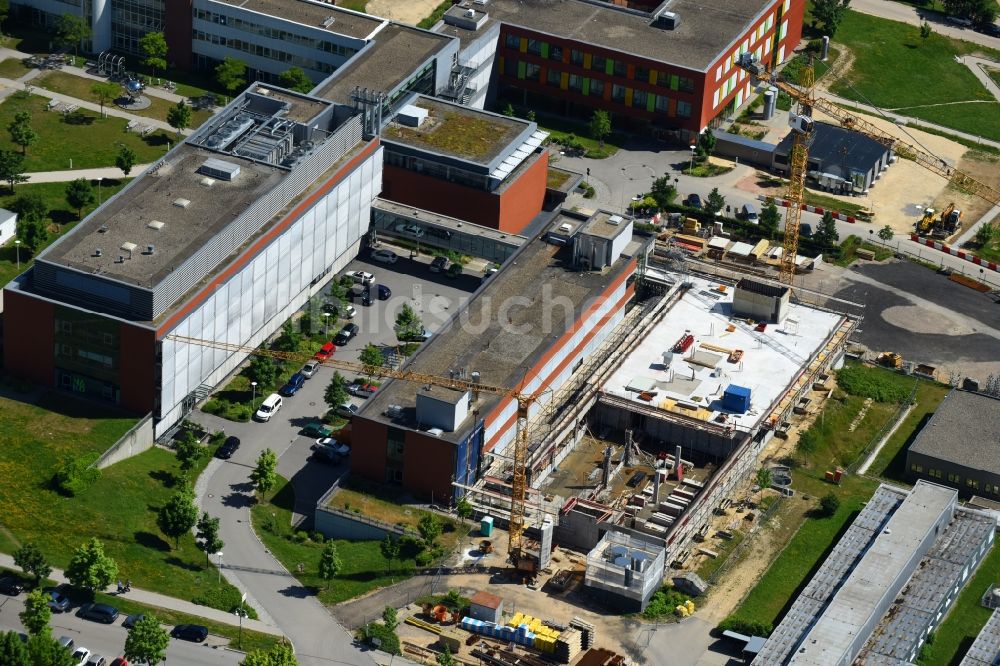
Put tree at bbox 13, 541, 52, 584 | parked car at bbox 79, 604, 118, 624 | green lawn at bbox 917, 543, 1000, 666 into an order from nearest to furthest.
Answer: parked car at bbox 79, 604, 118, 624, tree at bbox 13, 541, 52, 584, green lawn at bbox 917, 543, 1000, 666

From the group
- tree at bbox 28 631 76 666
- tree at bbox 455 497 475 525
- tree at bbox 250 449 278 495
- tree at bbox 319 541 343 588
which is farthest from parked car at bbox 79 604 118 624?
tree at bbox 455 497 475 525

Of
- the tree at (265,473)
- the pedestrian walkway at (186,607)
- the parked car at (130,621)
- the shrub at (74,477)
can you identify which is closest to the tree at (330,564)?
the pedestrian walkway at (186,607)

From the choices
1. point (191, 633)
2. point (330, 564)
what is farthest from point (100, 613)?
point (330, 564)

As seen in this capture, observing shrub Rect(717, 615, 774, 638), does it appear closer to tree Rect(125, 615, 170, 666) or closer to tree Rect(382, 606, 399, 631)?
tree Rect(382, 606, 399, 631)

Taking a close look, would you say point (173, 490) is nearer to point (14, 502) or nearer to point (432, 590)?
point (14, 502)

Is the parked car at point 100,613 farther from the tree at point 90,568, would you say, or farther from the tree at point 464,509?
the tree at point 464,509

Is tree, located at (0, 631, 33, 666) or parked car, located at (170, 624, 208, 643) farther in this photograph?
parked car, located at (170, 624, 208, 643)
